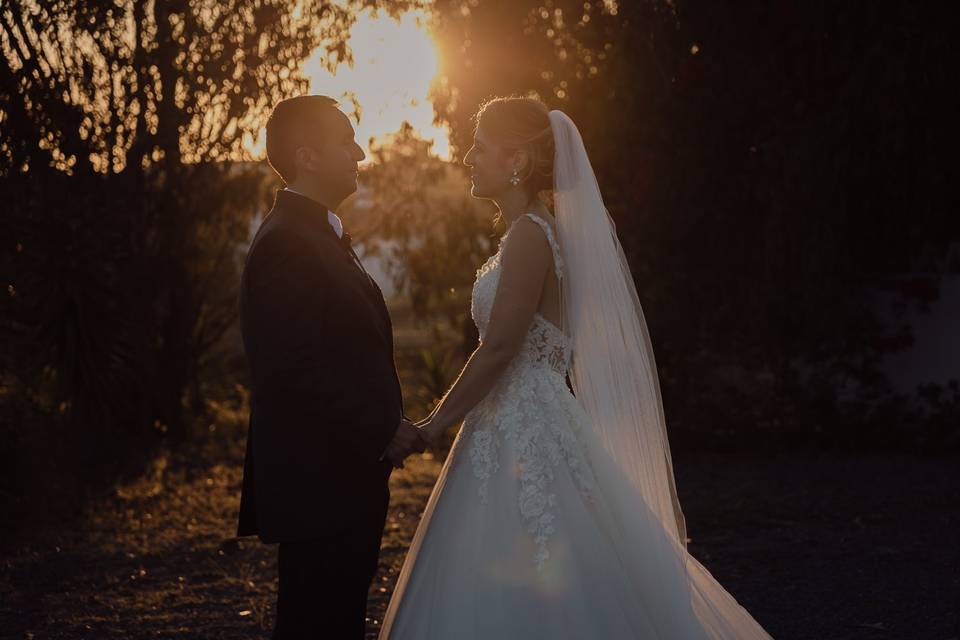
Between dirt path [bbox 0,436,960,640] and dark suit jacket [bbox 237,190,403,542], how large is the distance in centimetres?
254

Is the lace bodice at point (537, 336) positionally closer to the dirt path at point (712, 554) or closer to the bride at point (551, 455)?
the bride at point (551, 455)

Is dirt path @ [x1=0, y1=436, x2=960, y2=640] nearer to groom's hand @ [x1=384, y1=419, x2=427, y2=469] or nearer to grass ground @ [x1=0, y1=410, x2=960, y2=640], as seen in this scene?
grass ground @ [x1=0, y1=410, x2=960, y2=640]

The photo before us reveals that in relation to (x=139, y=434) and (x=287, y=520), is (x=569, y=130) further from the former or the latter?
(x=139, y=434)

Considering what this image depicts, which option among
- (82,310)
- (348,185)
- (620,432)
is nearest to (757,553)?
(620,432)

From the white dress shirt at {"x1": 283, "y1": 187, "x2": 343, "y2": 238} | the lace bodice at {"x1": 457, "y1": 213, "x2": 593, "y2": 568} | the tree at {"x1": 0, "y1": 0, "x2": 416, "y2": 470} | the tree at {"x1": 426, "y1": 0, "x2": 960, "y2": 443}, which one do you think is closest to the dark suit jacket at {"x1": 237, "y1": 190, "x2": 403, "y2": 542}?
the white dress shirt at {"x1": 283, "y1": 187, "x2": 343, "y2": 238}

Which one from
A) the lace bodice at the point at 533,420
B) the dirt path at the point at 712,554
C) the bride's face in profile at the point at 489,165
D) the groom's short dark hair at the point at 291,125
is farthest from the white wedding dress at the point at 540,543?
the dirt path at the point at 712,554

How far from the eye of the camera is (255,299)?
338 centimetres

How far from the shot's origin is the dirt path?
19.1 feet

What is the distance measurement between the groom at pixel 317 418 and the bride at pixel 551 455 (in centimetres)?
26

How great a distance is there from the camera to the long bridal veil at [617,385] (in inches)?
148

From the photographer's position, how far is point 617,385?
13.4 ft

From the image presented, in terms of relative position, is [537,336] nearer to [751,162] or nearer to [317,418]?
[317,418]

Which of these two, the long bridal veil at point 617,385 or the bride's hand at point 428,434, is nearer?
the bride's hand at point 428,434

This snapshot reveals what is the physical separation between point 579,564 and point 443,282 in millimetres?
9772
